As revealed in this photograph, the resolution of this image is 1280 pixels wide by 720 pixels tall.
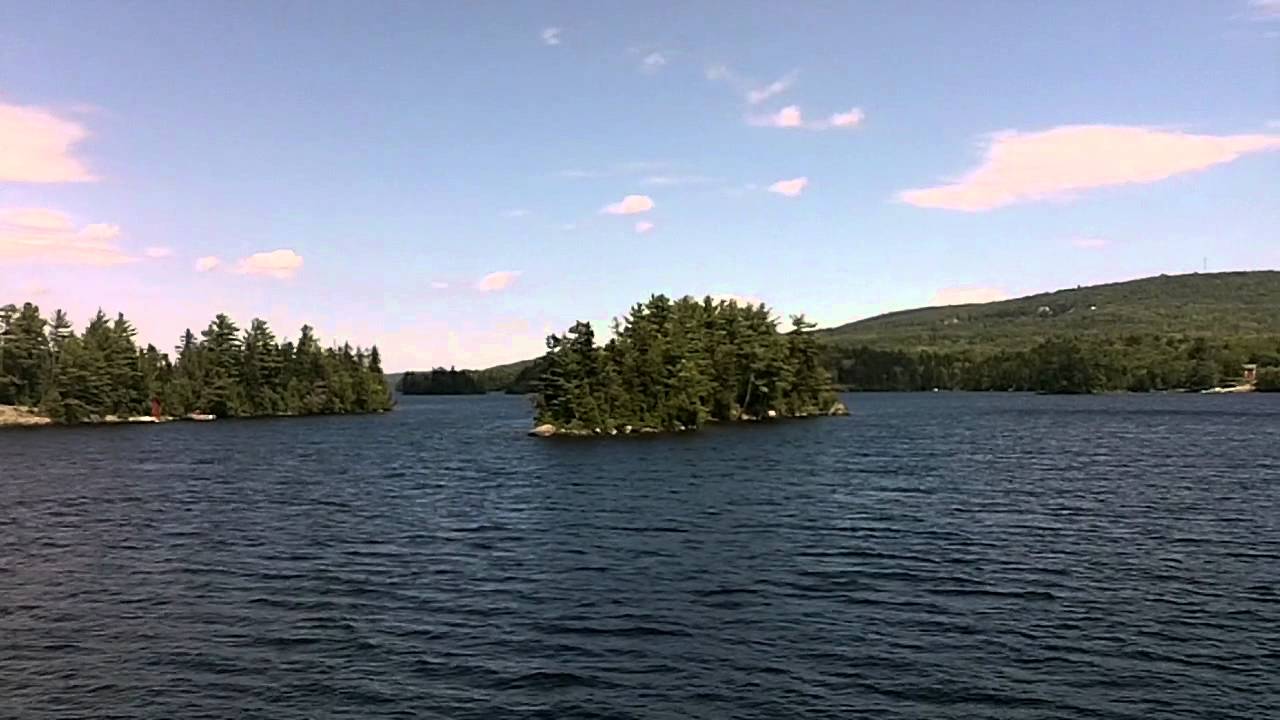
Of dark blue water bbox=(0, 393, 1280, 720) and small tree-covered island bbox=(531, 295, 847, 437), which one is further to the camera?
small tree-covered island bbox=(531, 295, 847, 437)

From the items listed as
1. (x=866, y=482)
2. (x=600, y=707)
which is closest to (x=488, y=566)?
(x=600, y=707)

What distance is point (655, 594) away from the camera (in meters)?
39.7

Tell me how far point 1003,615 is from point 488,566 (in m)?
21.7

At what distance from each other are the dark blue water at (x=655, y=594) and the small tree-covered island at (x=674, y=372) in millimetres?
50621

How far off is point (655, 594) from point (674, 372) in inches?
4023

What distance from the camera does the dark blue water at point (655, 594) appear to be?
2780 centimetres

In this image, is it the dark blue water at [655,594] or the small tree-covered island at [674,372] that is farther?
the small tree-covered island at [674,372]

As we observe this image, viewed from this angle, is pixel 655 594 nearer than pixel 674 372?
Yes

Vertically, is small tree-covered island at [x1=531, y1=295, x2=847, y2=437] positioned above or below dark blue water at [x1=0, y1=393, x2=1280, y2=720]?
above

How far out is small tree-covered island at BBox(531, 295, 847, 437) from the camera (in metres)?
136

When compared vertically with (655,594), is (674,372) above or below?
above

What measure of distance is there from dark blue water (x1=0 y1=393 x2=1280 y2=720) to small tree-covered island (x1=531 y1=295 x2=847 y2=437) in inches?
1993

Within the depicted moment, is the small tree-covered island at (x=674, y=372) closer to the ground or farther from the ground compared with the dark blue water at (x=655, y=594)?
farther from the ground

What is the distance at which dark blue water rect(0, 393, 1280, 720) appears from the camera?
27.8 meters
